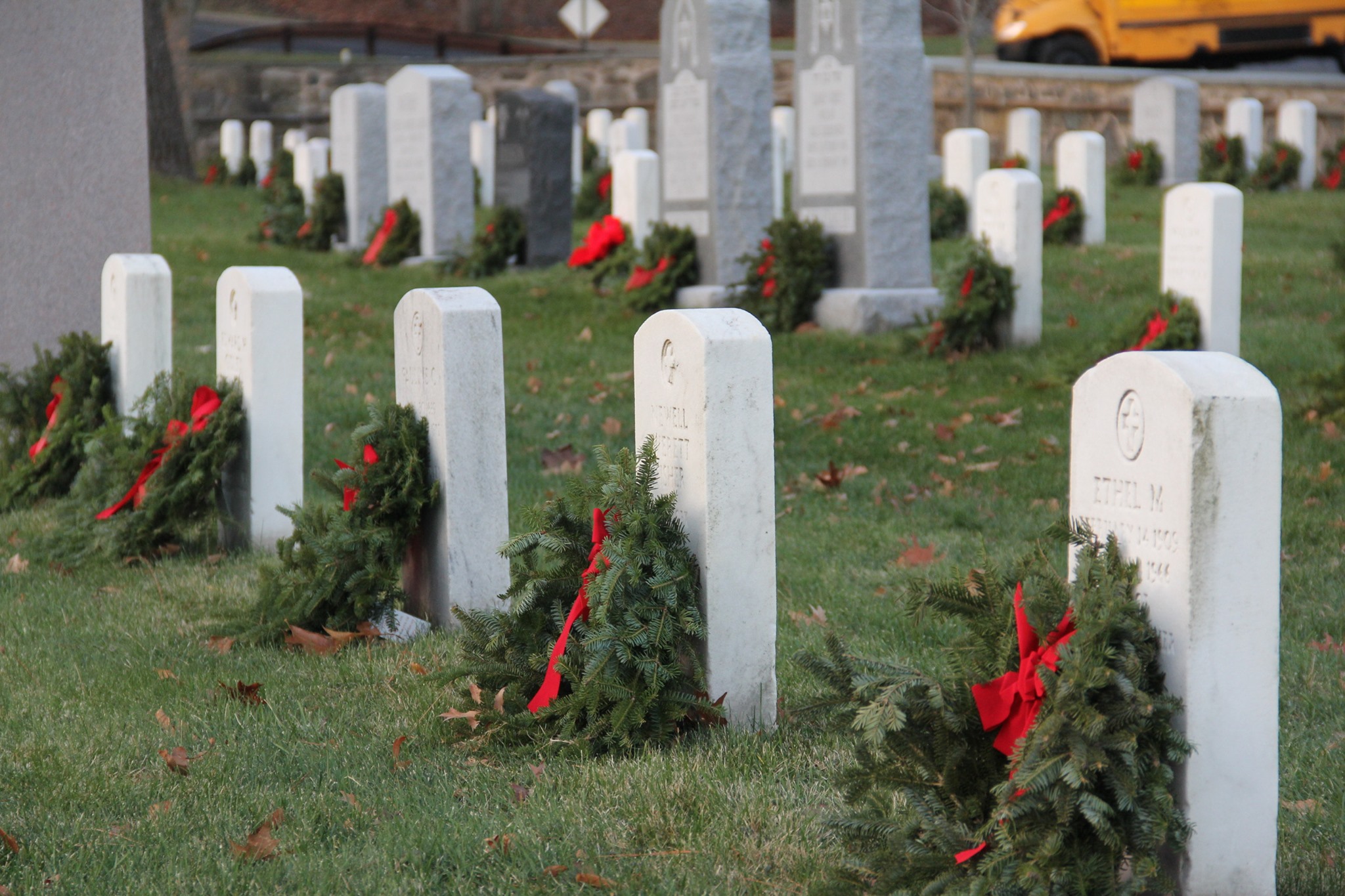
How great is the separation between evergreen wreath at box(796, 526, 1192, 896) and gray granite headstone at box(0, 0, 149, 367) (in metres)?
6.54

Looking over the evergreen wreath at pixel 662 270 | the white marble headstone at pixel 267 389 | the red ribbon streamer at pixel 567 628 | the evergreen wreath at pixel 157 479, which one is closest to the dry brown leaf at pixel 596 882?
the red ribbon streamer at pixel 567 628

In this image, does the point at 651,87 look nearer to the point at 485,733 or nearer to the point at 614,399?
the point at 614,399

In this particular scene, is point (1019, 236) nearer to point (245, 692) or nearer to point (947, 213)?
point (947, 213)

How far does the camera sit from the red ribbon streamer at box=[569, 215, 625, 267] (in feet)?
40.7

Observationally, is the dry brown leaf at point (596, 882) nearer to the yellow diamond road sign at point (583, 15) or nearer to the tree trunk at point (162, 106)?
the tree trunk at point (162, 106)

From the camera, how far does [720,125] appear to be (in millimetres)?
11445

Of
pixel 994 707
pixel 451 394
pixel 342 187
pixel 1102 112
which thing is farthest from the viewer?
pixel 1102 112

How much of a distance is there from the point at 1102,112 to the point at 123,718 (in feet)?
68.1

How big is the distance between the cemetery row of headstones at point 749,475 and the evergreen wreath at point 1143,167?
14611 mm

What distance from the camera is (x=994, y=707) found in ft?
8.72

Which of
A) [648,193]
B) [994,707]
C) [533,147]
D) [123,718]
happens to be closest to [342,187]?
[533,147]

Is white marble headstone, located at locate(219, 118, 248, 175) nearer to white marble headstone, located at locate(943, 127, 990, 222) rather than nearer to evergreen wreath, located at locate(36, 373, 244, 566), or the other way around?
white marble headstone, located at locate(943, 127, 990, 222)

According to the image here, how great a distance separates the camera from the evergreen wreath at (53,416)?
6785 millimetres

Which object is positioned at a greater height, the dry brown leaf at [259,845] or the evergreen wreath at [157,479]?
the evergreen wreath at [157,479]
